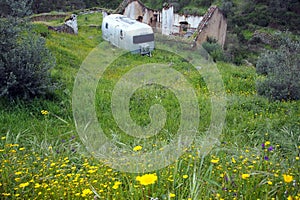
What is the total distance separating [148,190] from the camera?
3.21 m

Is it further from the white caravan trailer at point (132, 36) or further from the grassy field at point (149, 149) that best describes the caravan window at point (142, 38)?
the grassy field at point (149, 149)

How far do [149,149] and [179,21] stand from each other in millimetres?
25056

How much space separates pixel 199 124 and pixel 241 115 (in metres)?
1.17

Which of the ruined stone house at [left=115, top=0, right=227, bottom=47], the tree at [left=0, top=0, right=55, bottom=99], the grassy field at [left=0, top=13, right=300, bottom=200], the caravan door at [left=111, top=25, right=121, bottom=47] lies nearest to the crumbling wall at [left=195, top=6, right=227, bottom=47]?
the ruined stone house at [left=115, top=0, right=227, bottom=47]

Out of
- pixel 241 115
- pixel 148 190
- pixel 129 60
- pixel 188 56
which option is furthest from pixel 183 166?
pixel 188 56

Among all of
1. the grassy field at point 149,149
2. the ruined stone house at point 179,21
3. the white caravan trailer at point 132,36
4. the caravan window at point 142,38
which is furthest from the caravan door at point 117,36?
the grassy field at point 149,149

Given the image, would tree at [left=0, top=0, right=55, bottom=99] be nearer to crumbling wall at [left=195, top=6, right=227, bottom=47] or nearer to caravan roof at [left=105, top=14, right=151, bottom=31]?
caravan roof at [left=105, top=14, right=151, bottom=31]

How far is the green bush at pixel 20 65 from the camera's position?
6586 millimetres

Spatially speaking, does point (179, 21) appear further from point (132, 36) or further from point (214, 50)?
point (132, 36)

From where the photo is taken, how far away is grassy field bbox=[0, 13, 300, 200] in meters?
3.14

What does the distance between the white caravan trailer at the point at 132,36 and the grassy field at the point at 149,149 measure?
572 cm

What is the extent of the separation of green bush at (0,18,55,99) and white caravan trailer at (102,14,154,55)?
1019 centimetres

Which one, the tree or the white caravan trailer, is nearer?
the tree

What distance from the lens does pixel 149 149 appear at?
14.9ft
